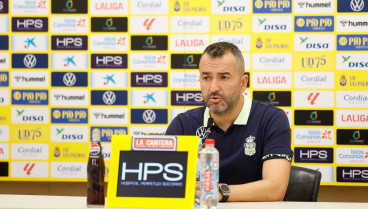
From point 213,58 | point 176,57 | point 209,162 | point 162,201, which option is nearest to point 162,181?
point 162,201

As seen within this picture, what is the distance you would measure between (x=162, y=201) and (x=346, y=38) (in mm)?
2583

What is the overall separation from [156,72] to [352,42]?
5.05 feet

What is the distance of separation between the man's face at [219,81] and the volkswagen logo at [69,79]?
1935mm

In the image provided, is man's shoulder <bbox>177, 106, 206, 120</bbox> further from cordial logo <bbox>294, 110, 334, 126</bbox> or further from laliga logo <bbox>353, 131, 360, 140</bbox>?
laliga logo <bbox>353, 131, 360, 140</bbox>

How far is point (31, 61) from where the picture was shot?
3619 mm

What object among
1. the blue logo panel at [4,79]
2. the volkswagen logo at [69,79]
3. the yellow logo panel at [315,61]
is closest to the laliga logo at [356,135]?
the yellow logo panel at [315,61]

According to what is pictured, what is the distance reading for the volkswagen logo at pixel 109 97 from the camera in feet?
11.7

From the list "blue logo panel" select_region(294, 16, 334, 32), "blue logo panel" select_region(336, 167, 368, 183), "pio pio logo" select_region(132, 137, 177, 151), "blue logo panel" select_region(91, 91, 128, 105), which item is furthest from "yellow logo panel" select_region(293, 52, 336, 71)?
"pio pio logo" select_region(132, 137, 177, 151)

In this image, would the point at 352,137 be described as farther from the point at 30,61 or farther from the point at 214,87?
the point at 30,61

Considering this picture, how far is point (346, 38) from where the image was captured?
345 centimetres

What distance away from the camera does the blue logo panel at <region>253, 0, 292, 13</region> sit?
3486mm

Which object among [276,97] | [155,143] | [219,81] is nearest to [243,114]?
[219,81]

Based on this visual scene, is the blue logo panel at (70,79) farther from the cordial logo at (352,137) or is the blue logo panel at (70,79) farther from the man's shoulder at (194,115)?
the cordial logo at (352,137)

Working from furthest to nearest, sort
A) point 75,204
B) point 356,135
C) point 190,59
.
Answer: point 190,59
point 356,135
point 75,204
